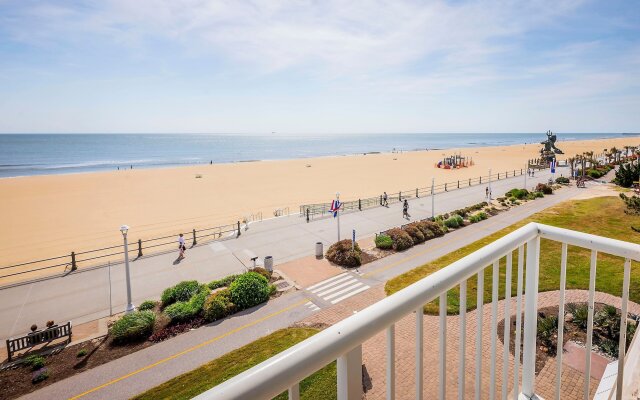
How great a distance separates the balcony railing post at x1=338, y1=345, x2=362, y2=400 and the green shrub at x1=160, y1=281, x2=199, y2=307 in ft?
48.9

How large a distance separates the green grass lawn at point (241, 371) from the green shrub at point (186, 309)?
3070mm

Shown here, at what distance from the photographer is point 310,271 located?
58.4ft

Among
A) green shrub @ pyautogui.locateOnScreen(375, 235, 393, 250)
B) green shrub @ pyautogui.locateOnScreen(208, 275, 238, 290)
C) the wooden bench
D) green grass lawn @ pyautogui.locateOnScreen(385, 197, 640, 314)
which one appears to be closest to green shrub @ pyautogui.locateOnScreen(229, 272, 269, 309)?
green shrub @ pyautogui.locateOnScreen(208, 275, 238, 290)

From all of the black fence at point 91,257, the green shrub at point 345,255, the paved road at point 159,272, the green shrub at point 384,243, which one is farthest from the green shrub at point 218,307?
the green shrub at point 384,243

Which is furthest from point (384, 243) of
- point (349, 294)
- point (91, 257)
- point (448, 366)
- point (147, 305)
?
point (91, 257)

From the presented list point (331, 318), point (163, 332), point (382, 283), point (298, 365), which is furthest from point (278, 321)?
→ point (298, 365)

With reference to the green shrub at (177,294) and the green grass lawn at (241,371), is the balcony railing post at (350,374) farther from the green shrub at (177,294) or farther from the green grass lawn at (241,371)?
the green shrub at (177,294)

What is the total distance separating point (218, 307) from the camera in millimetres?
13469

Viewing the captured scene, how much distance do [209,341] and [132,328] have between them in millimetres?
2714

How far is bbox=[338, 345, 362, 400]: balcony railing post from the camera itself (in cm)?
139

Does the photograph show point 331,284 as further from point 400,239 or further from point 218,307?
point 400,239

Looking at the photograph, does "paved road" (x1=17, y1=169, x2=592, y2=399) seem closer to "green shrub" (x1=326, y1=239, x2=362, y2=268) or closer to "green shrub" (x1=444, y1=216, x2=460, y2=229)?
"green shrub" (x1=326, y1=239, x2=362, y2=268)

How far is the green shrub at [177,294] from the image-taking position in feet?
48.2

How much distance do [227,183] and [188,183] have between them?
17.4 feet
